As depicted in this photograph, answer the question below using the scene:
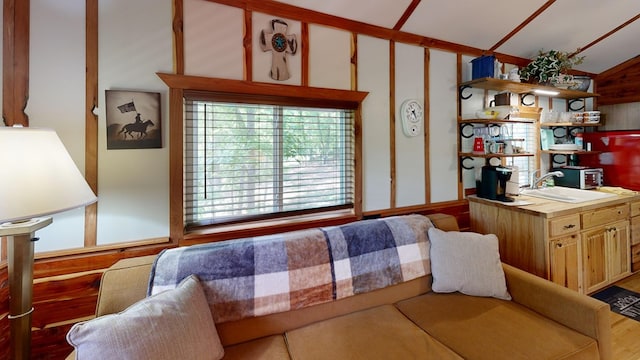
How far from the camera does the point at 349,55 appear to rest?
2.22 metres

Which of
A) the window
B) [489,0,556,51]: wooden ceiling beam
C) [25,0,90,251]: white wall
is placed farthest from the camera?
[489,0,556,51]: wooden ceiling beam

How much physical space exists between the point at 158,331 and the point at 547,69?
3.96 metres

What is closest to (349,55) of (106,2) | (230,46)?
(230,46)

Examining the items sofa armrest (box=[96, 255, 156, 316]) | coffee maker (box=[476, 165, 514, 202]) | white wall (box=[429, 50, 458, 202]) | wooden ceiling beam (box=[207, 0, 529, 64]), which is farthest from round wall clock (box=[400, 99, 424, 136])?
sofa armrest (box=[96, 255, 156, 316])

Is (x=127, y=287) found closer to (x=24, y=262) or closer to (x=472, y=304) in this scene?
(x=24, y=262)

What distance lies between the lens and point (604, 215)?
2.57 m

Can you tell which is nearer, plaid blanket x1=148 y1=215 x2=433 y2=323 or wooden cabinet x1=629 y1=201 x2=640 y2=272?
plaid blanket x1=148 y1=215 x2=433 y2=323

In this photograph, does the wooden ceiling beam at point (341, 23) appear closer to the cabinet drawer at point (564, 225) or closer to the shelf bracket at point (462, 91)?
the shelf bracket at point (462, 91)

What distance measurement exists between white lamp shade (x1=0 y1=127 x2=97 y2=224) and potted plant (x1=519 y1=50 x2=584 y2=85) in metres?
3.86

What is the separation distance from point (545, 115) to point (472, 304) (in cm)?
291

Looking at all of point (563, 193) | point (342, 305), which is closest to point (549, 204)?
point (563, 193)

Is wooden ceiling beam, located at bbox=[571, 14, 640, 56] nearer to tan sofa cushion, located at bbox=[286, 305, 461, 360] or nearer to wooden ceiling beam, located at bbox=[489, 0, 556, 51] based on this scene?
wooden ceiling beam, located at bbox=[489, 0, 556, 51]

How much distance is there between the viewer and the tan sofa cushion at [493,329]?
48.1 inches

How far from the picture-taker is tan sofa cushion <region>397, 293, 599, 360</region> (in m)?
1.22
